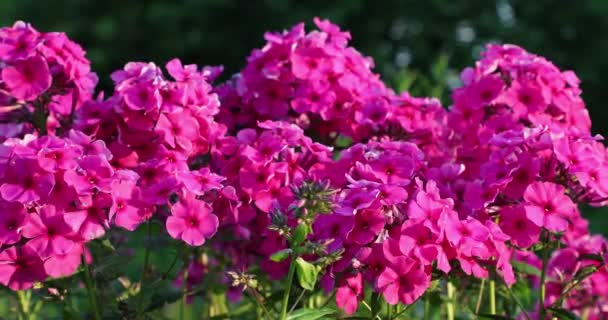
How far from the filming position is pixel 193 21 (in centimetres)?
1739

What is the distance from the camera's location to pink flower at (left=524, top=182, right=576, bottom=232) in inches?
98.0

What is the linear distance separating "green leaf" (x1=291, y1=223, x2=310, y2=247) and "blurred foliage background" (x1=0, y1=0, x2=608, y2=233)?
1391 centimetres

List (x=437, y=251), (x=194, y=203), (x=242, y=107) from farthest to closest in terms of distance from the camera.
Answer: (x=242, y=107), (x=194, y=203), (x=437, y=251)

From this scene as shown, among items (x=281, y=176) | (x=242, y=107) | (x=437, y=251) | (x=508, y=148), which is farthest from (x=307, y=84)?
(x=437, y=251)

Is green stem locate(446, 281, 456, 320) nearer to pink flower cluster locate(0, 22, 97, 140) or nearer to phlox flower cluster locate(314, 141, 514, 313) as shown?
phlox flower cluster locate(314, 141, 514, 313)

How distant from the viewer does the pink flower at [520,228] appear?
8.31 ft

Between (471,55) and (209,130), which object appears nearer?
(209,130)

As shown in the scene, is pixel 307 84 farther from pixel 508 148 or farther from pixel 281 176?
pixel 508 148

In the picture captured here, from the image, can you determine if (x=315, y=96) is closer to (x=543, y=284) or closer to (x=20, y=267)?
(x=543, y=284)

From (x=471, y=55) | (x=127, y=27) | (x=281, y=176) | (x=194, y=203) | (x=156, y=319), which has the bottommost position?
(x=156, y=319)

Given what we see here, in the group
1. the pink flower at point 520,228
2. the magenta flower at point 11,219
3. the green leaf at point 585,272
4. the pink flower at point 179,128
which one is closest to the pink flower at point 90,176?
the magenta flower at point 11,219

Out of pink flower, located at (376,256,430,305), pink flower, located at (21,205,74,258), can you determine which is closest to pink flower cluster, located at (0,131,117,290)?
pink flower, located at (21,205,74,258)

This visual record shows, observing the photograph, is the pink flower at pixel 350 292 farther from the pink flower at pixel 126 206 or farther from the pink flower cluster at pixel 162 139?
the pink flower at pixel 126 206

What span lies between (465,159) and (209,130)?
0.78 metres
